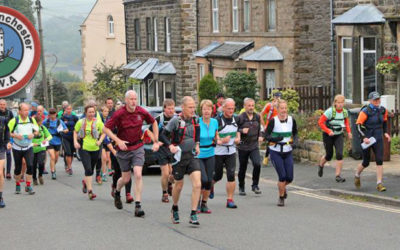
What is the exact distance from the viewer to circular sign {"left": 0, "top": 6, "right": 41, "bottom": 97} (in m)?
5.41

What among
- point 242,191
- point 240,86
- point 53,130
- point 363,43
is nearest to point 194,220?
point 242,191

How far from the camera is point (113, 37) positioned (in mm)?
63281

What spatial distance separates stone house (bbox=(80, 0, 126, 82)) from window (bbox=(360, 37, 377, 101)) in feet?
116

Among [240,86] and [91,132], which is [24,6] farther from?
[240,86]

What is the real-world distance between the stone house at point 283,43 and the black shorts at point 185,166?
18842 mm

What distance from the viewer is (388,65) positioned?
22172 mm

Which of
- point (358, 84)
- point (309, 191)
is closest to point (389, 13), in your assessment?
point (358, 84)

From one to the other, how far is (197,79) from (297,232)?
2915 centimetres

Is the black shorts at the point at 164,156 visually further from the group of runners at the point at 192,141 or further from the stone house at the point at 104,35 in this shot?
the stone house at the point at 104,35

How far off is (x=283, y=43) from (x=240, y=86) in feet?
8.19

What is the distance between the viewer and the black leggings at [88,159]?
14094 mm

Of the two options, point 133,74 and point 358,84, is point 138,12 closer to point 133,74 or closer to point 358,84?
point 133,74

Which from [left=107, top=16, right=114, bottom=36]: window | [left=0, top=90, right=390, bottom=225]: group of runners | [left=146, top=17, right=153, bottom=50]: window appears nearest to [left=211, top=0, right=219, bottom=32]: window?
[left=146, top=17, right=153, bottom=50]: window

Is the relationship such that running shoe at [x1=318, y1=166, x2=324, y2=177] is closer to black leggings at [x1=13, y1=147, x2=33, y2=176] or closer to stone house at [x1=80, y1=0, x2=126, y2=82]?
black leggings at [x1=13, y1=147, x2=33, y2=176]
